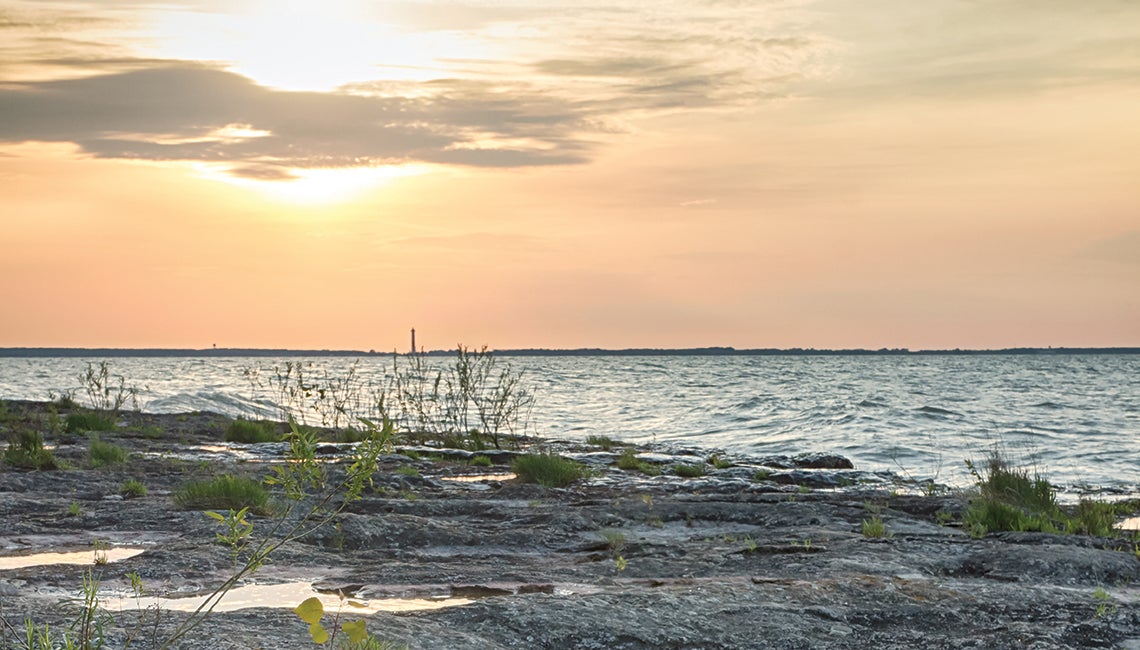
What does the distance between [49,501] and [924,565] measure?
28.3 ft

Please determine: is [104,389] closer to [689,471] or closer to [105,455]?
[105,455]

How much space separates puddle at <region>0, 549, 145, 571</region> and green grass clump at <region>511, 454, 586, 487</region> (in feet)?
24.2

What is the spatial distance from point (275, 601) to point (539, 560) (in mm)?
2556

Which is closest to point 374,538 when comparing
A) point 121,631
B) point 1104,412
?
point 121,631

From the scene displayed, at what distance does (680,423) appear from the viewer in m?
37.1

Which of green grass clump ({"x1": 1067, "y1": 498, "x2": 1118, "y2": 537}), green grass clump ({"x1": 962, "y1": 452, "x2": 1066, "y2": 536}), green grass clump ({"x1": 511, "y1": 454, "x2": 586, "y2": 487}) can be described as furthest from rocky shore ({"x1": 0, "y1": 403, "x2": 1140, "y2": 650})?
green grass clump ({"x1": 511, "y1": 454, "x2": 586, "y2": 487})

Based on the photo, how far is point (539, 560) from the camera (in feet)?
29.3

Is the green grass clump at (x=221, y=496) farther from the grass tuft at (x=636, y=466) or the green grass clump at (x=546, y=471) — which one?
the grass tuft at (x=636, y=466)

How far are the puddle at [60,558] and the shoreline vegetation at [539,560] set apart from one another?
0.31 metres

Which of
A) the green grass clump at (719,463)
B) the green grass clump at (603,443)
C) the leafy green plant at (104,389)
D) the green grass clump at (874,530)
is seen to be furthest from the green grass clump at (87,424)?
the green grass clump at (874,530)

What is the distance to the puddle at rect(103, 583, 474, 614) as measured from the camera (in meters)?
6.53

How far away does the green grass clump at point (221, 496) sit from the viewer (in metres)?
10.7

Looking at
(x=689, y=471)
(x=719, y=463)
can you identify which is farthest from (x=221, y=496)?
(x=719, y=463)

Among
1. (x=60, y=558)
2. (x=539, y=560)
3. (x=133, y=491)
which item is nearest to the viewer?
(x=60, y=558)
